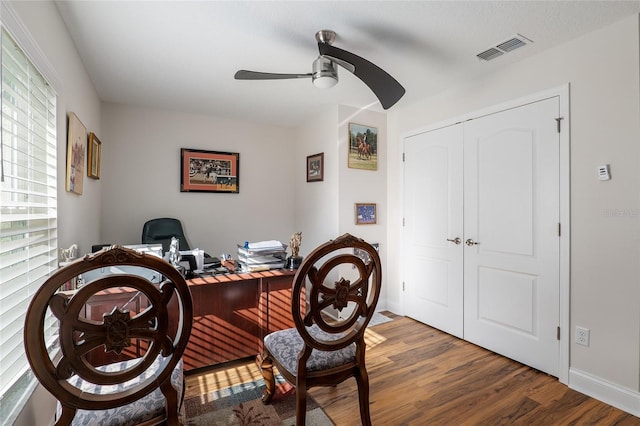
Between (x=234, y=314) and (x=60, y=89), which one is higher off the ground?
(x=60, y=89)

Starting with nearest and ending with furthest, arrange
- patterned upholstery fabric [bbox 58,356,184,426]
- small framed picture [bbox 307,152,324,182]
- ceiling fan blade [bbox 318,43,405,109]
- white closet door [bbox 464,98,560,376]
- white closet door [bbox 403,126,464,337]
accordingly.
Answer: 1. patterned upholstery fabric [bbox 58,356,184,426]
2. ceiling fan blade [bbox 318,43,405,109]
3. white closet door [bbox 464,98,560,376]
4. white closet door [bbox 403,126,464,337]
5. small framed picture [bbox 307,152,324,182]

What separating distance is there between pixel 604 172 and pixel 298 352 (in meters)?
2.33

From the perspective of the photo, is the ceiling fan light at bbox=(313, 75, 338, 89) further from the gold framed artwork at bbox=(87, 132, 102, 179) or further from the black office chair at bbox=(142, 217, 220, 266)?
the black office chair at bbox=(142, 217, 220, 266)

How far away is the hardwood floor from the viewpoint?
1.95m

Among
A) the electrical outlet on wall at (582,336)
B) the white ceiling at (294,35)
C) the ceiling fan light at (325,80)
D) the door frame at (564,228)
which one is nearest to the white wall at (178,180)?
the white ceiling at (294,35)

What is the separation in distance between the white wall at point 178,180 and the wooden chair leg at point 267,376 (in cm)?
247

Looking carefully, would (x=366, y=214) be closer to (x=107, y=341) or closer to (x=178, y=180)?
(x=178, y=180)

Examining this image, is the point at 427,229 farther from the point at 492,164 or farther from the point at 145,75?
the point at 145,75

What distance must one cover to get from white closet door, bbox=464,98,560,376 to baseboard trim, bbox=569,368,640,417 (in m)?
0.16

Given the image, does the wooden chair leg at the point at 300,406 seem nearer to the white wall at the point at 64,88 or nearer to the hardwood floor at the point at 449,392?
the hardwood floor at the point at 449,392

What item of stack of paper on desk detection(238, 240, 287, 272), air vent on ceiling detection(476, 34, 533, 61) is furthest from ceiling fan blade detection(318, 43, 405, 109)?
stack of paper on desk detection(238, 240, 287, 272)

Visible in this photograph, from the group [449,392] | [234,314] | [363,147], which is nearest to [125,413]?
[234,314]

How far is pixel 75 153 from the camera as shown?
2258 mm

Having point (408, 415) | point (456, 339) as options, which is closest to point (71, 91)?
point (408, 415)
